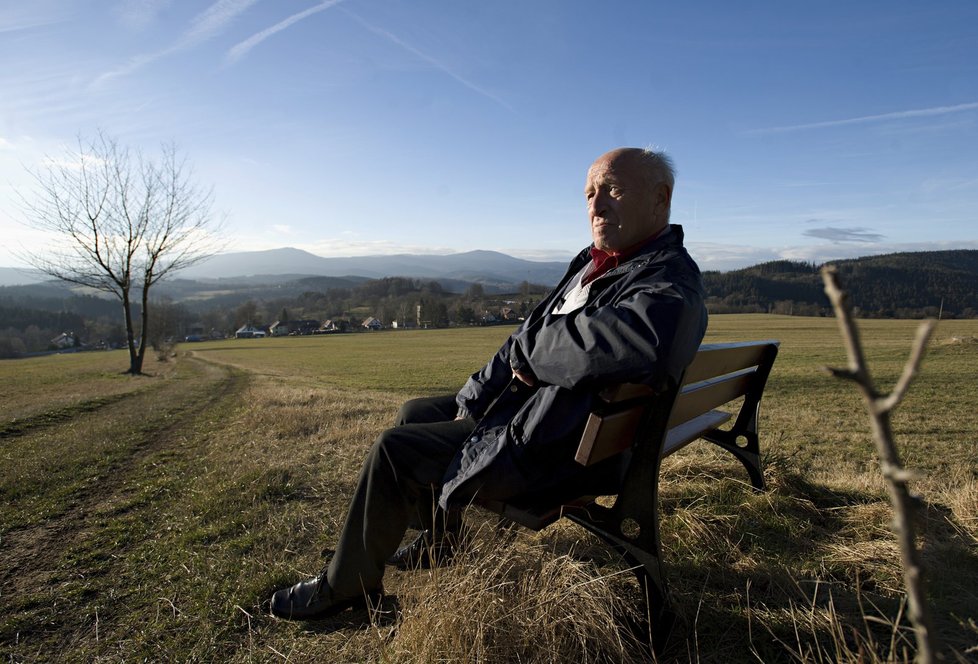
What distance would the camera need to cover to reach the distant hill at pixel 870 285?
5422 cm

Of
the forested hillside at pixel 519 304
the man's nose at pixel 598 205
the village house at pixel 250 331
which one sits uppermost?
the man's nose at pixel 598 205

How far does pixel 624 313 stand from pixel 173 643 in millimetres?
2445

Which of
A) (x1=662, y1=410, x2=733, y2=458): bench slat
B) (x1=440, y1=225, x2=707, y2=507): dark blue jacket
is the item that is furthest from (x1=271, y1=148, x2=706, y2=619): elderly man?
(x1=662, y1=410, x2=733, y2=458): bench slat

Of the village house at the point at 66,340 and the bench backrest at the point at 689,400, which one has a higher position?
the bench backrest at the point at 689,400

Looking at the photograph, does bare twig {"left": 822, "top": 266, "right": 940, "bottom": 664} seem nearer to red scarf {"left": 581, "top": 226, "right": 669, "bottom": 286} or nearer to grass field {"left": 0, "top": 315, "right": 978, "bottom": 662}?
grass field {"left": 0, "top": 315, "right": 978, "bottom": 662}

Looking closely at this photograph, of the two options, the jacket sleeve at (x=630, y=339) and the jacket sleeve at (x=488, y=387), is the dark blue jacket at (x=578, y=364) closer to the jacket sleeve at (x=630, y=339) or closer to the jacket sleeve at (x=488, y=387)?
the jacket sleeve at (x=630, y=339)

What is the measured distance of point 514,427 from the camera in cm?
236

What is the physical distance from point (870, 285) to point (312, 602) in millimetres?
70602

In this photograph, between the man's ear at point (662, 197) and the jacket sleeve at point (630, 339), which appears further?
the man's ear at point (662, 197)

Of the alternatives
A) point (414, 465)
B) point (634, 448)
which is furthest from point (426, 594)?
point (634, 448)

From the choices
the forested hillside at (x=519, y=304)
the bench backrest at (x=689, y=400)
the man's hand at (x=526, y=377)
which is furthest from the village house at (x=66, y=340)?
the bench backrest at (x=689, y=400)

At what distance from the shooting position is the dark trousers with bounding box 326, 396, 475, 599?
244cm

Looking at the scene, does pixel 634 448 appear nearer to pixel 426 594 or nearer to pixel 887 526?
pixel 426 594

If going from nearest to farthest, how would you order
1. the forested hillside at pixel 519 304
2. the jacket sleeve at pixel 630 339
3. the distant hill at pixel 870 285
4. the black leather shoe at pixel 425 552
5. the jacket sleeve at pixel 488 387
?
the jacket sleeve at pixel 630 339
the black leather shoe at pixel 425 552
the jacket sleeve at pixel 488 387
the distant hill at pixel 870 285
the forested hillside at pixel 519 304
